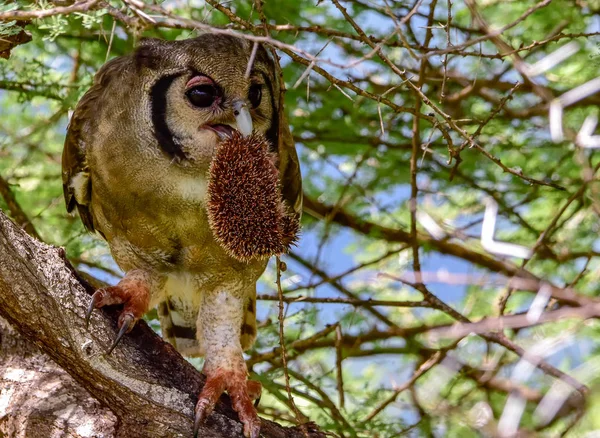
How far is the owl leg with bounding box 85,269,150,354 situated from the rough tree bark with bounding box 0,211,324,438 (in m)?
0.03

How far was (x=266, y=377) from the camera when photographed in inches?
160

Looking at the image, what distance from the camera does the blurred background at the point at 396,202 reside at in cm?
426

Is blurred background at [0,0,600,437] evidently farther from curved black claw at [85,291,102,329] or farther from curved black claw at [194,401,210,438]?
curved black claw at [85,291,102,329]

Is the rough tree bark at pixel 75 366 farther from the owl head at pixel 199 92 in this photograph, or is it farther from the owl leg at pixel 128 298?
the owl head at pixel 199 92

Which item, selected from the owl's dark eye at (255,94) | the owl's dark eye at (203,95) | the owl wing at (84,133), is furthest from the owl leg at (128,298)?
the owl's dark eye at (255,94)

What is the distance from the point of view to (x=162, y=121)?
330 cm

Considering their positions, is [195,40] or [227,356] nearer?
[195,40]

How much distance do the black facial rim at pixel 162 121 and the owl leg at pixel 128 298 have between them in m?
0.56

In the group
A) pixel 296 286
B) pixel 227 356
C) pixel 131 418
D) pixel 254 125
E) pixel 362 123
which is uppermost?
pixel 362 123

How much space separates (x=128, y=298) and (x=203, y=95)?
0.83m

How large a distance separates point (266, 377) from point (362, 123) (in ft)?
5.42

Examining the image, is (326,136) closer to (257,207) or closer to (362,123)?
(362,123)

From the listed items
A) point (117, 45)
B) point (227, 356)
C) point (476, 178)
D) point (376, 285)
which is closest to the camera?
point (227, 356)

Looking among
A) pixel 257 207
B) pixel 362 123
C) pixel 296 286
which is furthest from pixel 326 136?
pixel 257 207
